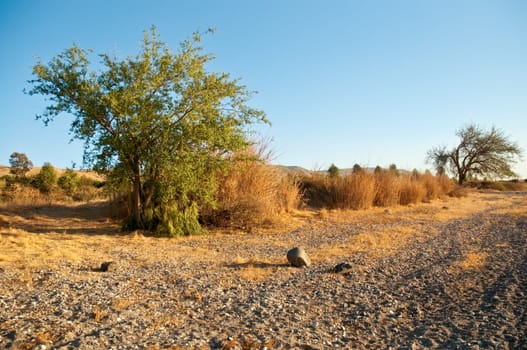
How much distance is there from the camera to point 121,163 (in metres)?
8.80

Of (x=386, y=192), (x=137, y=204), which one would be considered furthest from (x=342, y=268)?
(x=386, y=192)

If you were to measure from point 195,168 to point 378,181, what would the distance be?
33.1ft

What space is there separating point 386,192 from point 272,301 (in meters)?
13.2

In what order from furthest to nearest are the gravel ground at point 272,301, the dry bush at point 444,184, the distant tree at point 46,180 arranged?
the distant tree at point 46,180 < the dry bush at point 444,184 < the gravel ground at point 272,301

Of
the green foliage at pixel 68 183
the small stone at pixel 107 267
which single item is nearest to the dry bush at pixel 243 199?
the small stone at pixel 107 267

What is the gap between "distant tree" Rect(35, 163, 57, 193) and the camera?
23.1 m

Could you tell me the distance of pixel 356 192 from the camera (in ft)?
49.5

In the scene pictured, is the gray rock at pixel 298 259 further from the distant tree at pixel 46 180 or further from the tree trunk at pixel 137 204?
the distant tree at pixel 46 180

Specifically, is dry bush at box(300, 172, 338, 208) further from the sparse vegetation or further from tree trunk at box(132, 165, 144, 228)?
tree trunk at box(132, 165, 144, 228)

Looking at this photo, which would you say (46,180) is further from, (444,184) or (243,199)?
(444,184)

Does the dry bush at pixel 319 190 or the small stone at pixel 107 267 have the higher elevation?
the dry bush at pixel 319 190

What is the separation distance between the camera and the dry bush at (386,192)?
16203mm

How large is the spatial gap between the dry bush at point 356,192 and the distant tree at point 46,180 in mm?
17757

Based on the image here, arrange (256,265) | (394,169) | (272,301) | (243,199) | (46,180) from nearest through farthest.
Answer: (272,301) < (256,265) < (243,199) < (394,169) < (46,180)
